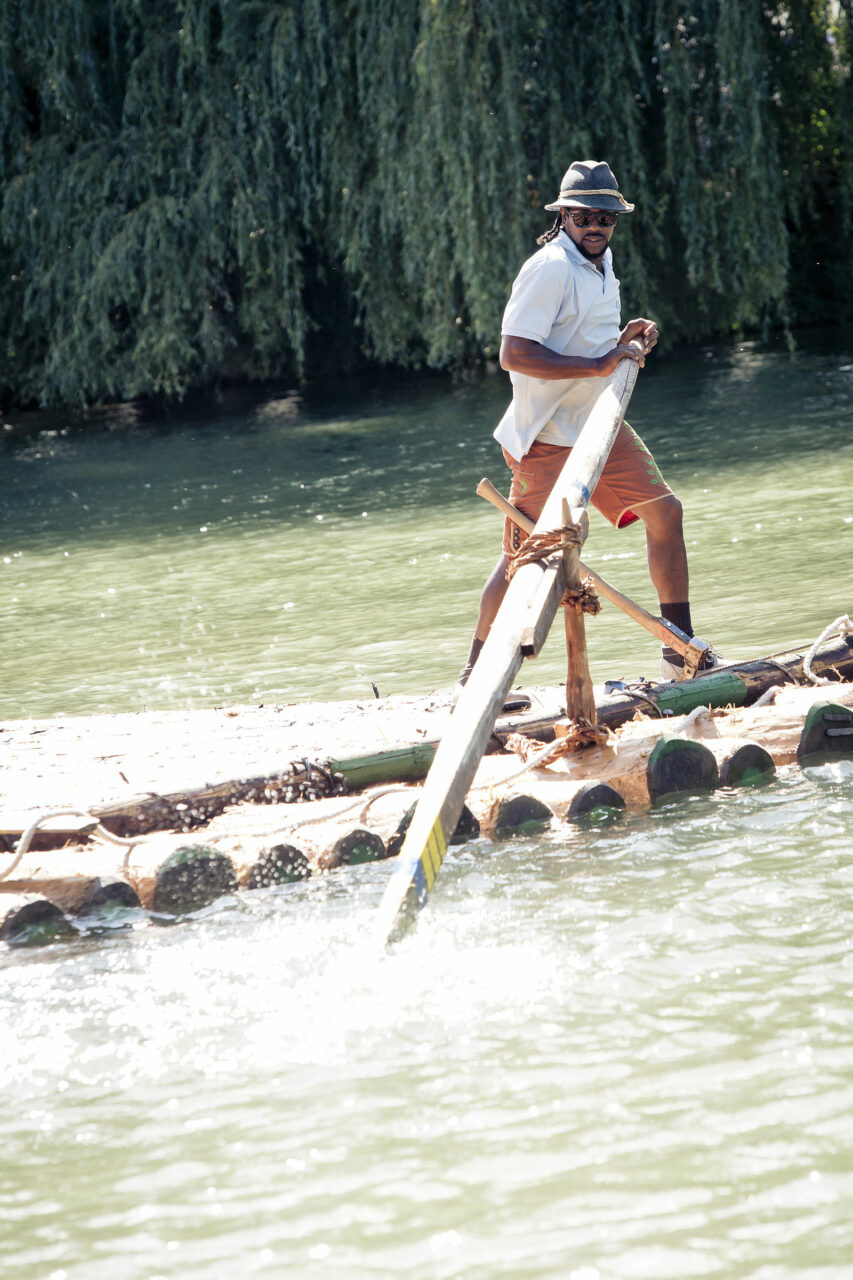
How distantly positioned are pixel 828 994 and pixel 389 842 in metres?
1.59

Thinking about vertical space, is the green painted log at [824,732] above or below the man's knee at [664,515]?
below

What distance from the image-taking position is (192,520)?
1334 cm

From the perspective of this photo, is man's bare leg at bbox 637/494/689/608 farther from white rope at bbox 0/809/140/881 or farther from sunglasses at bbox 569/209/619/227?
white rope at bbox 0/809/140/881

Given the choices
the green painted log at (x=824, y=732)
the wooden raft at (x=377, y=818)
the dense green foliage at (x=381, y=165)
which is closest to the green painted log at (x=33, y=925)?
the wooden raft at (x=377, y=818)

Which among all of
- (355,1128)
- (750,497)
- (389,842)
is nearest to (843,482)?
(750,497)

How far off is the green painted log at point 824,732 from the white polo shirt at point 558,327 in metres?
1.35

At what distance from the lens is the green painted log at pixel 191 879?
459cm

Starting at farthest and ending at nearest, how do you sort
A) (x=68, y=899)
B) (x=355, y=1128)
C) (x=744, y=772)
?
1. (x=744, y=772)
2. (x=68, y=899)
3. (x=355, y=1128)

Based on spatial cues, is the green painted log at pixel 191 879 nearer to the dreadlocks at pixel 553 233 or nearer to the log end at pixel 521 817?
A: the log end at pixel 521 817

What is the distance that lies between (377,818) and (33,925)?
1.09m

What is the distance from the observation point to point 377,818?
4.96m

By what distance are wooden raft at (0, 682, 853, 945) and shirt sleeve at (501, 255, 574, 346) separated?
143 cm

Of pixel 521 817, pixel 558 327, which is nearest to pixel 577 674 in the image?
pixel 521 817

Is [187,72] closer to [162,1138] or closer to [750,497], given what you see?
[750,497]
